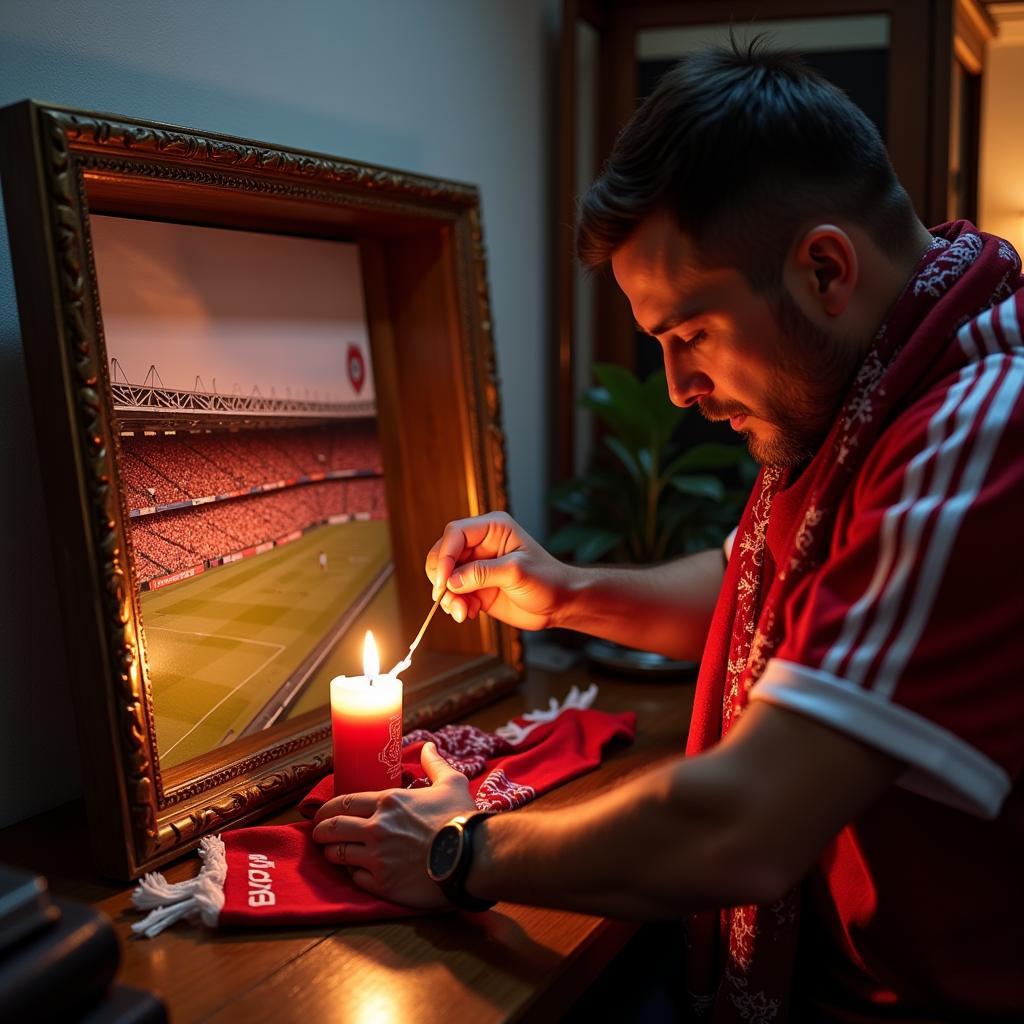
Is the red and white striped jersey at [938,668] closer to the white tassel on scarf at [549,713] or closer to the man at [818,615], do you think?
the man at [818,615]

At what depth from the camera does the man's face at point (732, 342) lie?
94 centimetres

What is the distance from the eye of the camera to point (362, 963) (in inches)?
34.6

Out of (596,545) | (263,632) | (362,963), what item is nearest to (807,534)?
(362,963)

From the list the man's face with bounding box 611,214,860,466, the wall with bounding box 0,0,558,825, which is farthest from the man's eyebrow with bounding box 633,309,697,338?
the wall with bounding box 0,0,558,825

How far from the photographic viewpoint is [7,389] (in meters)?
1.03

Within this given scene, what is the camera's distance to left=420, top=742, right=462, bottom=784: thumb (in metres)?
1.07

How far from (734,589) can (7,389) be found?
0.77 meters

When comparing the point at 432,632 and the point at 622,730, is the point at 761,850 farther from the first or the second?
the point at 432,632

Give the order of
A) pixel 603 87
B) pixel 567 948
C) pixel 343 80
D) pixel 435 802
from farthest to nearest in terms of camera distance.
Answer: pixel 603 87, pixel 343 80, pixel 435 802, pixel 567 948

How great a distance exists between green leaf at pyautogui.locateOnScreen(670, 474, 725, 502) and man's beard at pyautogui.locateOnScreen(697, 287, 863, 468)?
0.53 metres

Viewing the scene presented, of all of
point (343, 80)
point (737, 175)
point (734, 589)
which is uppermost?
point (343, 80)

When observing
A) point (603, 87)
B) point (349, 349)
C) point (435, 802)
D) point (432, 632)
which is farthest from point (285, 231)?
point (603, 87)

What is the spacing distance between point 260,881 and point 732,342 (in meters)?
0.65

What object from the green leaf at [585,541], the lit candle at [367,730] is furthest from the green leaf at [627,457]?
the lit candle at [367,730]
